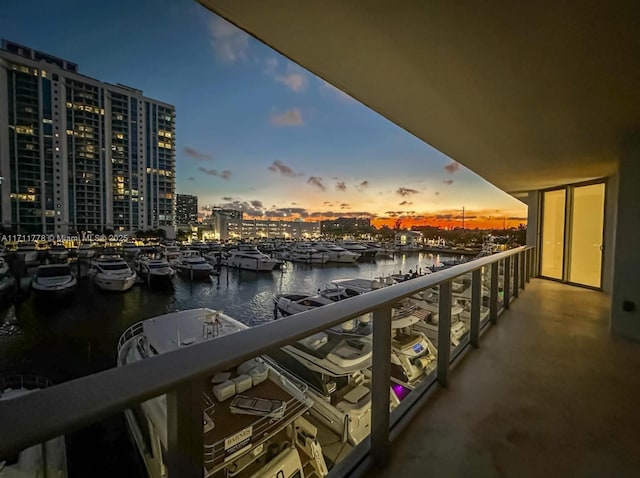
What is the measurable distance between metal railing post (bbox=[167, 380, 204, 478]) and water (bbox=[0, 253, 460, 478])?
414 centimetres

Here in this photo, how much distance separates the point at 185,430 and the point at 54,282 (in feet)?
72.1

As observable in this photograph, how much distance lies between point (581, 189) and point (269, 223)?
3358 inches

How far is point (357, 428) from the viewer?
150cm

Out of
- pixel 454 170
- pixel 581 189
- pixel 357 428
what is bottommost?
pixel 357 428

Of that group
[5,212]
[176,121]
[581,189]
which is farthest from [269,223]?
[581,189]

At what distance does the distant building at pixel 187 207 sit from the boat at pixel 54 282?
98.4 m

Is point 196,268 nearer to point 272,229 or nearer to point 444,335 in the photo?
point 444,335

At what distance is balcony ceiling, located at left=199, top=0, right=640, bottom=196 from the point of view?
1.55 m

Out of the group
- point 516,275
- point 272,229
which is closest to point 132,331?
point 516,275

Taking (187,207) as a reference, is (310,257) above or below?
below

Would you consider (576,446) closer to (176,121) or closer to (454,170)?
(454,170)

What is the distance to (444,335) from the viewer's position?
83.6 inches

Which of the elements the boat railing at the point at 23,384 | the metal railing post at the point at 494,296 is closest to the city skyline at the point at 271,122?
the metal railing post at the point at 494,296

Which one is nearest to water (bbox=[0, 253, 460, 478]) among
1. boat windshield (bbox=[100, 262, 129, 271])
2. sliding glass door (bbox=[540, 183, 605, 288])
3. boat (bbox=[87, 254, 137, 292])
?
boat (bbox=[87, 254, 137, 292])
